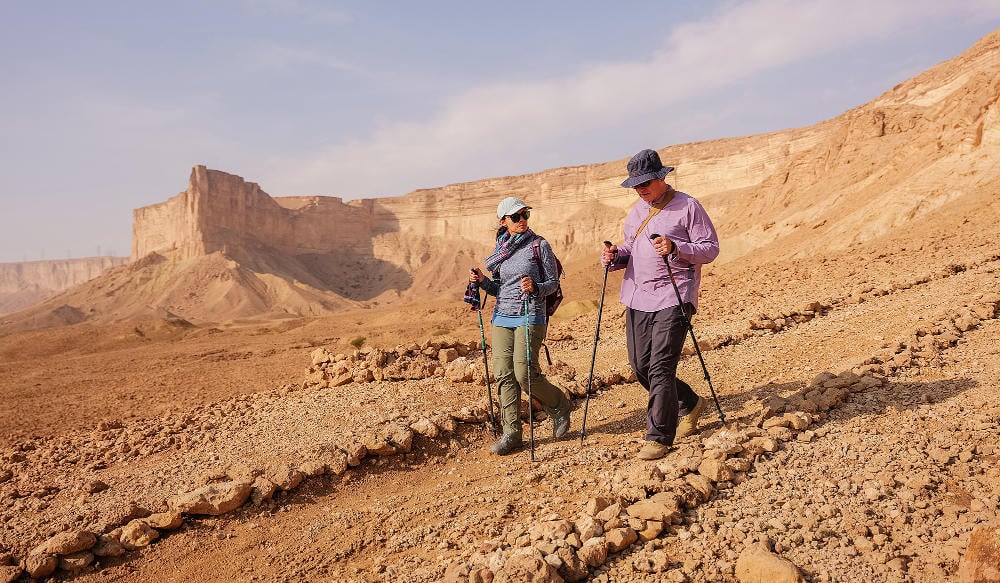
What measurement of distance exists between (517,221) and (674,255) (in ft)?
4.35

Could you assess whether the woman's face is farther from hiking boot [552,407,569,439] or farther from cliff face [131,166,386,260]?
cliff face [131,166,386,260]

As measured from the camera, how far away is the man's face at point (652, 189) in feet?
14.1

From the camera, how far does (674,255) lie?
4.20 metres

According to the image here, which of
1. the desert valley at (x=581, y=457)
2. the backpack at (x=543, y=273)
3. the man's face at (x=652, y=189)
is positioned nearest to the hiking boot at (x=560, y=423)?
the desert valley at (x=581, y=457)

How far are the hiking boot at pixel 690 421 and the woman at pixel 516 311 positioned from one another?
42.1 inches

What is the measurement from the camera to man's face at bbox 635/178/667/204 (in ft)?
14.1

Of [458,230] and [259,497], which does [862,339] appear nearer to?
[259,497]

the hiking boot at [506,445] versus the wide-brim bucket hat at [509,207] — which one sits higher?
the wide-brim bucket hat at [509,207]

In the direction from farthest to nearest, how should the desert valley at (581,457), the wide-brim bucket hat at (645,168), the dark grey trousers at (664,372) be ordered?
1. the wide-brim bucket hat at (645,168)
2. the dark grey trousers at (664,372)
3. the desert valley at (581,457)

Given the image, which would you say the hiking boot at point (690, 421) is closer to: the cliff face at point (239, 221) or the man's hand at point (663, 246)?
the man's hand at point (663, 246)

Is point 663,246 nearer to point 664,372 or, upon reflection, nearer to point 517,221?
point 664,372

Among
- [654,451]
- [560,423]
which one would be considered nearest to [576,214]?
[560,423]

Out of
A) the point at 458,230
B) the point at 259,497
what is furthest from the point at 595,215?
the point at 259,497

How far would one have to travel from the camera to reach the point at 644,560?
114 inches
